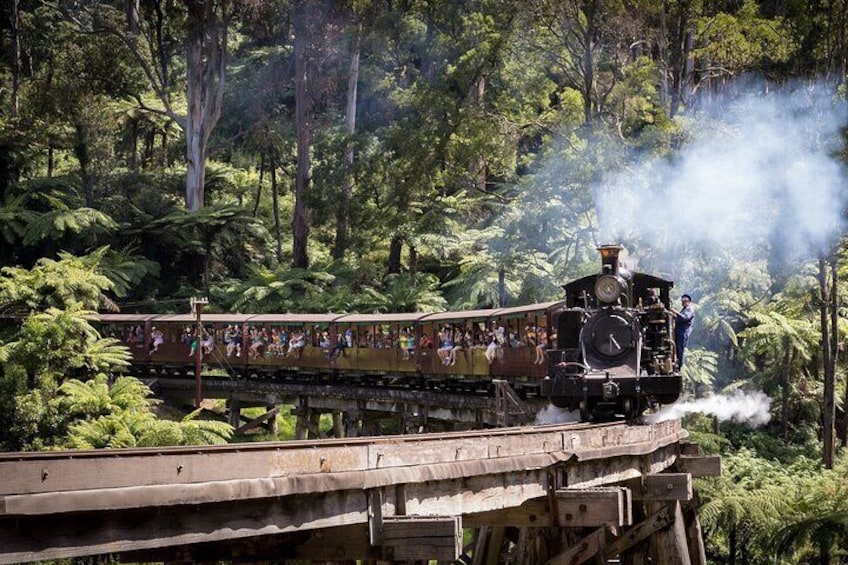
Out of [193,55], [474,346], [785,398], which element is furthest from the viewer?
[193,55]

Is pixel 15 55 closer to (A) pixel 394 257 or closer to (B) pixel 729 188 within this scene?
(A) pixel 394 257

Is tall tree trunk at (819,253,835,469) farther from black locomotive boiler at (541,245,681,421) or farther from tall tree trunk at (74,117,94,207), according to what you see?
tall tree trunk at (74,117,94,207)

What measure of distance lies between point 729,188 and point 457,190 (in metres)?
17.2

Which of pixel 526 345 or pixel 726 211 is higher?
pixel 726 211

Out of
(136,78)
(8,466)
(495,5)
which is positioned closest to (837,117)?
(495,5)

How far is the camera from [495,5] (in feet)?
123

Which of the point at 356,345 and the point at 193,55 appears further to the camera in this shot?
the point at 193,55

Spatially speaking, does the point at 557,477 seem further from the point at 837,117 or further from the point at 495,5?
the point at 495,5

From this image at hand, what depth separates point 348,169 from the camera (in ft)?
145

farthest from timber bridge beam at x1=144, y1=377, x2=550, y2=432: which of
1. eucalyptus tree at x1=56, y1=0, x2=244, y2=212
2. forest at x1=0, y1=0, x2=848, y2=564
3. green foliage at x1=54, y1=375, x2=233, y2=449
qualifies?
eucalyptus tree at x1=56, y1=0, x2=244, y2=212

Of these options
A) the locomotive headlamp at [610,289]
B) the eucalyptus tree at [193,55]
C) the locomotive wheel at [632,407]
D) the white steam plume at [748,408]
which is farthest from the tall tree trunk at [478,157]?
the locomotive wheel at [632,407]

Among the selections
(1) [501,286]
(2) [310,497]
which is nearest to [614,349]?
(2) [310,497]

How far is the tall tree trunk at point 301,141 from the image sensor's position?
150 feet

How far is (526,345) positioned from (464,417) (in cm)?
282
